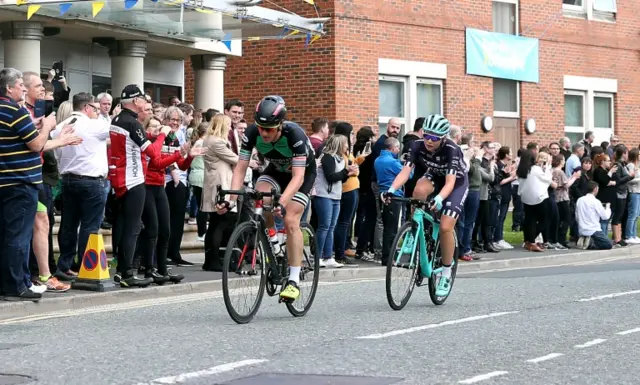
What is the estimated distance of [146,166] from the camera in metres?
14.1

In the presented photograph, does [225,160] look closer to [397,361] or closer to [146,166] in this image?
[146,166]

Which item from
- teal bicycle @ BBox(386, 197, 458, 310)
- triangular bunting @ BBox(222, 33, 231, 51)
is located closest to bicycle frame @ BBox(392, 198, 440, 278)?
teal bicycle @ BBox(386, 197, 458, 310)

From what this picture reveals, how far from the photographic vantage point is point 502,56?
2972cm

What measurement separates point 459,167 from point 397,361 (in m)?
4.25

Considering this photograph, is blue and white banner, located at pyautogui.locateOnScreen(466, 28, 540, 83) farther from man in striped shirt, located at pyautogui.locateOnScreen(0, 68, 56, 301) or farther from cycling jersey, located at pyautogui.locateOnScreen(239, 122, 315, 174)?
cycling jersey, located at pyautogui.locateOnScreen(239, 122, 315, 174)

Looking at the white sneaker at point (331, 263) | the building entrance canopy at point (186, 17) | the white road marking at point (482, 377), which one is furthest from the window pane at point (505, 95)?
the white road marking at point (482, 377)

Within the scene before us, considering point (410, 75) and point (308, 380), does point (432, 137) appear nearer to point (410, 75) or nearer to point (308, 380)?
point (308, 380)

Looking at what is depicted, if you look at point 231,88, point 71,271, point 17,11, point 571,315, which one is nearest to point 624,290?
point 571,315

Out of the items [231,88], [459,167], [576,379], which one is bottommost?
[576,379]

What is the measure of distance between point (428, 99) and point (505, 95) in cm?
285

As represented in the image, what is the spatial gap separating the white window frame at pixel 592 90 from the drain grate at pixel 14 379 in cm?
2504

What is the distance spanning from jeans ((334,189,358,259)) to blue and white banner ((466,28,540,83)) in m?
11.3

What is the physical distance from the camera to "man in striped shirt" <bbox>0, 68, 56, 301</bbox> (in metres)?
12.2

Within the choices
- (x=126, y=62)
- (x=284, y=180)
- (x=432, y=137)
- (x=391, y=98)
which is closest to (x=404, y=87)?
(x=391, y=98)
